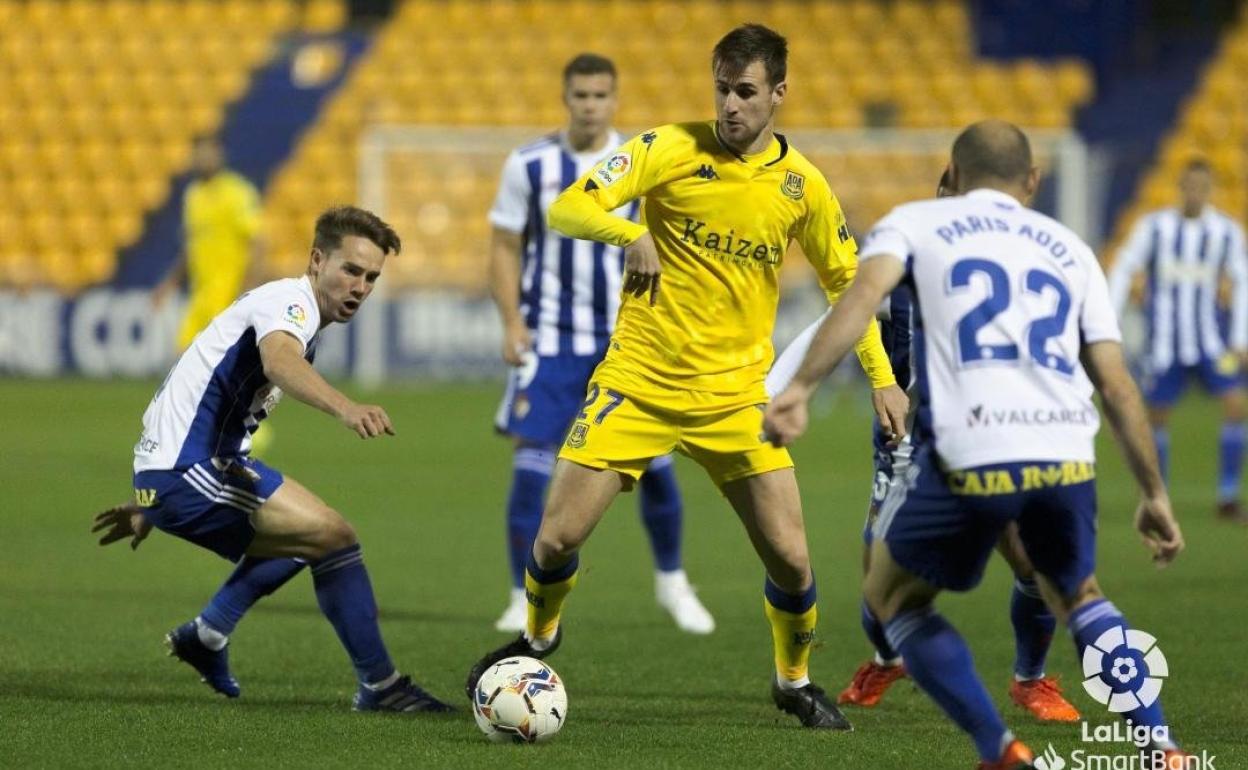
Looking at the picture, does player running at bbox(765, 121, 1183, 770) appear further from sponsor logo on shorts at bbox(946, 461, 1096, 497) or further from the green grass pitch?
the green grass pitch

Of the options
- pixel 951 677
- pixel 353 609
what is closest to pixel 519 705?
pixel 353 609

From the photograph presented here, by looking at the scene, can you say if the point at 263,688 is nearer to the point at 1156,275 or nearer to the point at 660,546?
the point at 660,546

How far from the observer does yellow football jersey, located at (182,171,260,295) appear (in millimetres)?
Result: 16047

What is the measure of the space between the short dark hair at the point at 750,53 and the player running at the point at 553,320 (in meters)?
2.21

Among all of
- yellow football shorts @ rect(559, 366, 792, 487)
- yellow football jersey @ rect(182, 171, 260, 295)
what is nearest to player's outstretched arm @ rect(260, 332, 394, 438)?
yellow football shorts @ rect(559, 366, 792, 487)

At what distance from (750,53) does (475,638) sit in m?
3.08

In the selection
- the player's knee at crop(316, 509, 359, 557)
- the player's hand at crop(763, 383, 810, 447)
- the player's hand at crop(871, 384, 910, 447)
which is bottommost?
the player's knee at crop(316, 509, 359, 557)

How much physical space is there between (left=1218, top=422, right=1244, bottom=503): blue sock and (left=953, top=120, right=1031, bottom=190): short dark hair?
8051mm

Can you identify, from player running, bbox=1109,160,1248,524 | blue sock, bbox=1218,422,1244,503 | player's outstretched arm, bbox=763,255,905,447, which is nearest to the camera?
player's outstretched arm, bbox=763,255,905,447

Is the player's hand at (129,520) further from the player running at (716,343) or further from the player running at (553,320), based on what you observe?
the player running at (553,320)

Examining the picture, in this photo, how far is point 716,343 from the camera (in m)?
6.09

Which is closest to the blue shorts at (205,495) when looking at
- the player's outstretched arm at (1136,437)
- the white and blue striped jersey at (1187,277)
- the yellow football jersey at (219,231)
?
the player's outstretched arm at (1136,437)

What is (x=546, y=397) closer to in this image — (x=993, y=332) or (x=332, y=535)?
(x=332, y=535)

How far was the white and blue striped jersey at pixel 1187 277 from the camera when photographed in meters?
12.5
